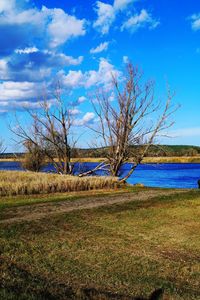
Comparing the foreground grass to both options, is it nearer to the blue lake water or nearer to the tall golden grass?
the tall golden grass

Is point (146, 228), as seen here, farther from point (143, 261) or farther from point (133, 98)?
point (133, 98)

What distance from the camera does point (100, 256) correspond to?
6.74 m

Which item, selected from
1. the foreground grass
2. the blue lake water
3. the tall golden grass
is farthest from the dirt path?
the blue lake water

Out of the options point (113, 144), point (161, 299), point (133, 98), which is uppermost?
point (133, 98)

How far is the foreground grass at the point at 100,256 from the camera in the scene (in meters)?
5.19

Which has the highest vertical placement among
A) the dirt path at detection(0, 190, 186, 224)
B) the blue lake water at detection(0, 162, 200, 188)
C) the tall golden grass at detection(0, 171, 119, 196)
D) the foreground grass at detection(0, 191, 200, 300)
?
the tall golden grass at detection(0, 171, 119, 196)

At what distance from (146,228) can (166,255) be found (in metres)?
2.10

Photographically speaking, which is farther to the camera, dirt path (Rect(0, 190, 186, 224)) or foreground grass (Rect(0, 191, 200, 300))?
dirt path (Rect(0, 190, 186, 224))

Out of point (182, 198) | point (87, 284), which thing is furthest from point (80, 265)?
point (182, 198)

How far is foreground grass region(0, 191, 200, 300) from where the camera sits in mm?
5191

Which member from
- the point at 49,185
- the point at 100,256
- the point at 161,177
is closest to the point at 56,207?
the point at 100,256

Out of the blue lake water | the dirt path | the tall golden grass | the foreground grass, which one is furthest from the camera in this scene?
the blue lake water

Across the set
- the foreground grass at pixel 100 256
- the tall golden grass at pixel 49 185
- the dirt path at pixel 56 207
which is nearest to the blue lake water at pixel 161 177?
the tall golden grass at pixel 49 185

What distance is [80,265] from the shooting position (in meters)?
6.22
